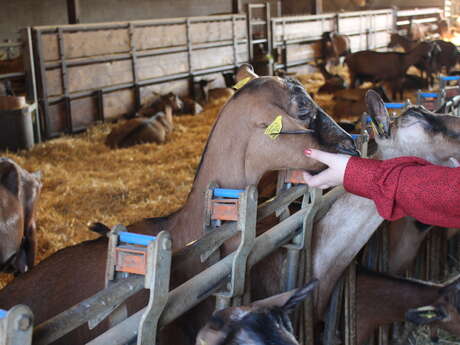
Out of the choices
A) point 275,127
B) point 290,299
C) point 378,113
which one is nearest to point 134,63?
point 378,113

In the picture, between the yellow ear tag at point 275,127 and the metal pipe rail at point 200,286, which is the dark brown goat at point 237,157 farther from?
the metal pipe rail at point 200,286

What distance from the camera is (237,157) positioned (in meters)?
3.32

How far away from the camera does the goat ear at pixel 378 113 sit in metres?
3.43

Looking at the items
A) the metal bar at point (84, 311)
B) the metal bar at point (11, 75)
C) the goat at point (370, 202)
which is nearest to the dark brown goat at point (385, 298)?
the goat at point (370, 202)

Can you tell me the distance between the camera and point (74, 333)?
3.00 metres

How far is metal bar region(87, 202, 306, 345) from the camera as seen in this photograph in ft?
6.23

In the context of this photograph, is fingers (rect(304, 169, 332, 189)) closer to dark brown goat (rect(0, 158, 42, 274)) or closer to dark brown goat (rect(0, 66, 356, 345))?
dark brown goat (rect(0, 66, 356, 345))

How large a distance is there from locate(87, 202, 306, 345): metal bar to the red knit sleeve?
0.53m

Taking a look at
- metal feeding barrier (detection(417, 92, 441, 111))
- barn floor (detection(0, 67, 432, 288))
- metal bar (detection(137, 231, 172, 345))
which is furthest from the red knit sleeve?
barn floor (detection(0, 67, 432, 288))

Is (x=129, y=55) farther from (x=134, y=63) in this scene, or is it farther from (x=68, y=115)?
(x=68, y=115)

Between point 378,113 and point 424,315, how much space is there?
138cm

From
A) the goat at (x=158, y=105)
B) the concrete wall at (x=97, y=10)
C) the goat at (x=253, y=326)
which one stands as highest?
the concrete wall at (x=97, y=10)

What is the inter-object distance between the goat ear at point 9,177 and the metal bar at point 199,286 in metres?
2.94

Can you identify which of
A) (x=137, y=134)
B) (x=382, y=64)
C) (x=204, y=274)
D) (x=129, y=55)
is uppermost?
(x=129, y=55)
